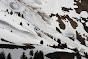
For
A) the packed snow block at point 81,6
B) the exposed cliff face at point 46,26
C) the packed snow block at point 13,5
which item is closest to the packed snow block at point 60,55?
the exposed cliff face at point 46,26

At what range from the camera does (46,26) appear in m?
51.9

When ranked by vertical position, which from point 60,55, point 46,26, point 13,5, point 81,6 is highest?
point 81,6

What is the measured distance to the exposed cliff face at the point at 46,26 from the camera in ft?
103

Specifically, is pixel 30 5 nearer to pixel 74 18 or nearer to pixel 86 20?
pixel 74 18

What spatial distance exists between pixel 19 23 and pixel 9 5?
9.78m

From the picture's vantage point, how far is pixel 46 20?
55781mm

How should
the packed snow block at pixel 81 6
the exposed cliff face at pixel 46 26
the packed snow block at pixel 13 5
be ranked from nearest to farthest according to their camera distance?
the exposed cliff face at pixel 46 26 < the packed snow block at pixel 13 5 < the packed snow block at pixel 81 6

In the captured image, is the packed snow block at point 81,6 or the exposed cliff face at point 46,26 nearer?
the exposed cliff face at point 46,26

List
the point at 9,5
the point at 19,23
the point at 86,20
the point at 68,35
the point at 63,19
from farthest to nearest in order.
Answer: the point at 86,20
the point at 63,19
the point at 68,35
the point at 9,5
the point at 19,23

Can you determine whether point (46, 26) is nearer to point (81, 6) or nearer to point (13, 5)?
point (13, 5)

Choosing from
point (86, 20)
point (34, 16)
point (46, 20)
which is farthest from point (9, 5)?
point (86, 20)

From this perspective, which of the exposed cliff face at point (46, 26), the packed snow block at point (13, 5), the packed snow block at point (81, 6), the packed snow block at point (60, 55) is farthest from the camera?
the packed snow block at point (81, 6)

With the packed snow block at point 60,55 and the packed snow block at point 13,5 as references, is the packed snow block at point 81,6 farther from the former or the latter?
the packed snow block at point 60,55

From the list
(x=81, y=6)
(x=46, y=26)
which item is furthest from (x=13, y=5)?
(x=81, y=6)
